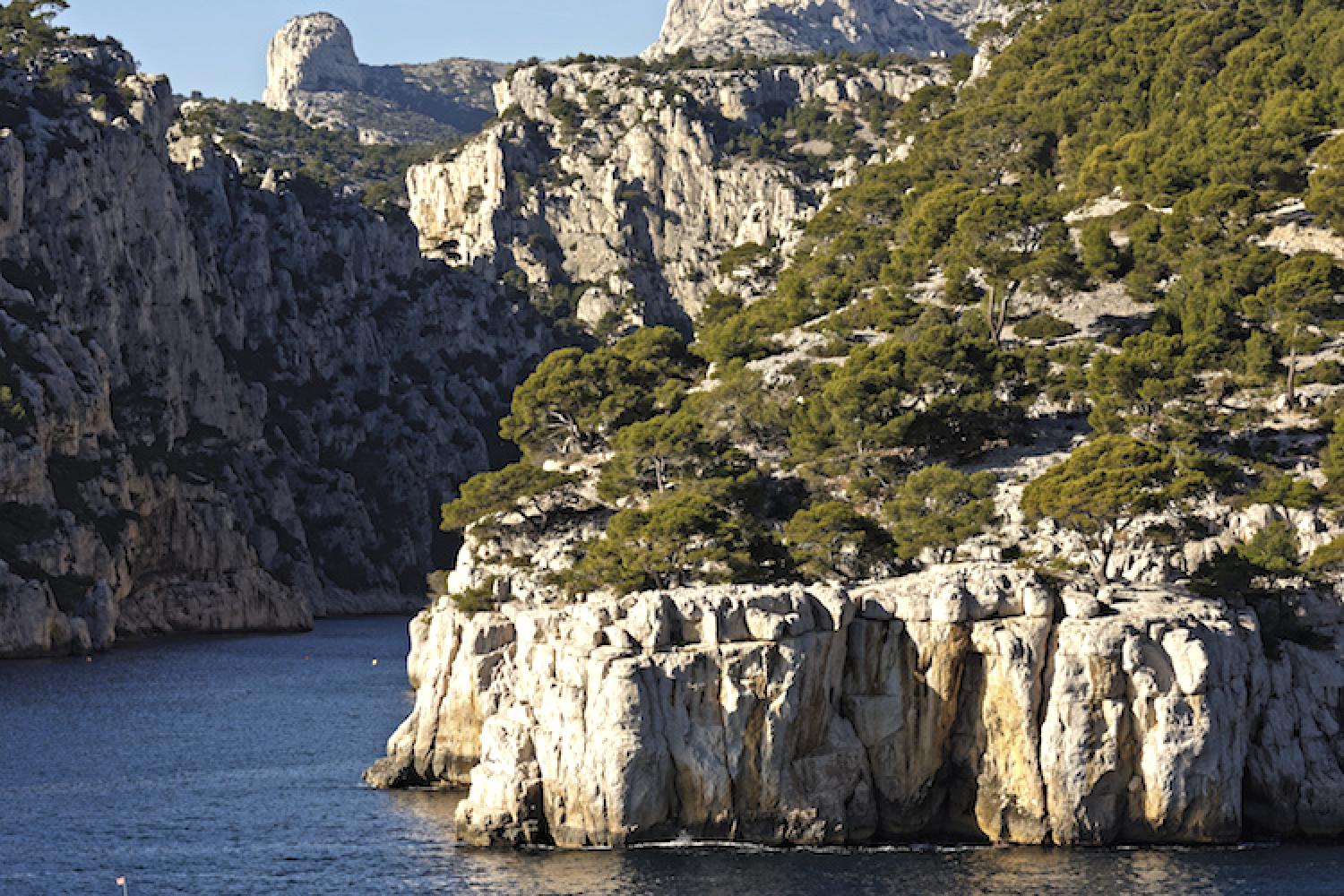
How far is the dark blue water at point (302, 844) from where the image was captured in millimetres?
54469

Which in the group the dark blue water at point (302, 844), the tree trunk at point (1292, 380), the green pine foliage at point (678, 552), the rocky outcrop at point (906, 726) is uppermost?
the tree trunk at point (1292, 380)

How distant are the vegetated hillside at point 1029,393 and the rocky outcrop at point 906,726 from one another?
333 inches

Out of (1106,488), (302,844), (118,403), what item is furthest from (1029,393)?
(118,403)

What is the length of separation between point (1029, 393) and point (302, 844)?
47.6 metres

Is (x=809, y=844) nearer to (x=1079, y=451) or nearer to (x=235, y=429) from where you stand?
(x=1079, y=451)

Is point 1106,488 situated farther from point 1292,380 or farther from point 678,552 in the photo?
point 1292,380

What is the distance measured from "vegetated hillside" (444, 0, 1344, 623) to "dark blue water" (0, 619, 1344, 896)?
12544 mm

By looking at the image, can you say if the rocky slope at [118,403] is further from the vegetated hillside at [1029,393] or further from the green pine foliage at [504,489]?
the green pine foliage at [504,489]

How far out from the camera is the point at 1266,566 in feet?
226

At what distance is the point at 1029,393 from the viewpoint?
307 feet

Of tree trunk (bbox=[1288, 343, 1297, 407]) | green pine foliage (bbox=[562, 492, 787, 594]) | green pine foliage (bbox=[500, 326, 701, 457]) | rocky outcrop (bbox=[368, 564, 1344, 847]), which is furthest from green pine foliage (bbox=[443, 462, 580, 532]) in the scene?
tree trunk (bbox=[1288, 343, 1297, 407])

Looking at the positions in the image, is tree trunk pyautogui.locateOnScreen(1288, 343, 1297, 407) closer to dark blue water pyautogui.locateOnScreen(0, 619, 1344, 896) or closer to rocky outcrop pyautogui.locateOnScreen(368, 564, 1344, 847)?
rocky outcrop pyautogui.locateOnScreen(368, 564, 1344, 847)

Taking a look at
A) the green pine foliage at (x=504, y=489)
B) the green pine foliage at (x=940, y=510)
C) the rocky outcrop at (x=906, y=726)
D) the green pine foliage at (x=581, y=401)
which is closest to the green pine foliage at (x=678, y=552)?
the green pine foliage at (x=940, y=510)

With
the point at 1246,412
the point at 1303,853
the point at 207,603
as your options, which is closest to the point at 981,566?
the point at 1303,853
